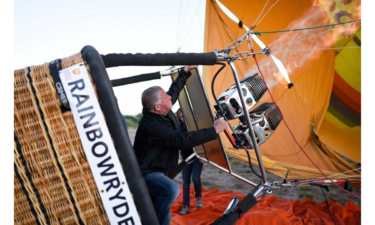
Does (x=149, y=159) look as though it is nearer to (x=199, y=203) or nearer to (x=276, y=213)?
(x=276, y=213)

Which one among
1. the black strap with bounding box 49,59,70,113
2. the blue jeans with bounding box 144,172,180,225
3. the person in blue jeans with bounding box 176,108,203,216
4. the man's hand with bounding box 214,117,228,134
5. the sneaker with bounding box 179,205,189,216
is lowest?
the sneaker with bounding box 179,205,189,216

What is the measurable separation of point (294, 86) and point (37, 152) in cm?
418

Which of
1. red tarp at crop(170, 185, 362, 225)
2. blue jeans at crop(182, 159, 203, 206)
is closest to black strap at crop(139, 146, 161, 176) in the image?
red tarp at crop(170, 185, 362, 225)

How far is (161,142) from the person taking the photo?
185 cm

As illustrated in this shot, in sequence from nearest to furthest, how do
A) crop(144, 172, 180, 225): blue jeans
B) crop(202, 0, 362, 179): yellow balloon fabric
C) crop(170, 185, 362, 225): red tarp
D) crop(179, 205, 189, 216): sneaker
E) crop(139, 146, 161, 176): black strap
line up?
crop(144, 172, 180, 225): blue jeans → crop(139, 146, 161, 176): black strap → crop(170, 185, 362, 225): red tarp → crop(179, 205, 189, 216): sneaker → crop(202, 0, 362, 179): yellow balloon fabric

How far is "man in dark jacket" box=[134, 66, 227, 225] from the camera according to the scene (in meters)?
1.73

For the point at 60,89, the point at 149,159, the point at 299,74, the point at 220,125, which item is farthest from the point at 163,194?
the point at 299,74

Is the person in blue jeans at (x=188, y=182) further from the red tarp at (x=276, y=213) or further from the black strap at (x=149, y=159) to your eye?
the black strap at (x=149, y=159)

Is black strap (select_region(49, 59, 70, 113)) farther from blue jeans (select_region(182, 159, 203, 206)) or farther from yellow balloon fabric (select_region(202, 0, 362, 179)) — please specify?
yellow balloon fabric (select_region(202, 0, 362, 179))

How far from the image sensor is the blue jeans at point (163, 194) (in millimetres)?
1714

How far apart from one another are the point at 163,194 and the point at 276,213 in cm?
132

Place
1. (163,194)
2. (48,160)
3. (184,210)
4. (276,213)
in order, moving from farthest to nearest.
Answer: (184,210), (276,213), (163,194), (48,160)

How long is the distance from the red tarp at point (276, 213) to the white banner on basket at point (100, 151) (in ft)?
5.82

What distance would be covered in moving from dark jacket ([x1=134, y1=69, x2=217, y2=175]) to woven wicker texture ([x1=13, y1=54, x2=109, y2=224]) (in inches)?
35.6
